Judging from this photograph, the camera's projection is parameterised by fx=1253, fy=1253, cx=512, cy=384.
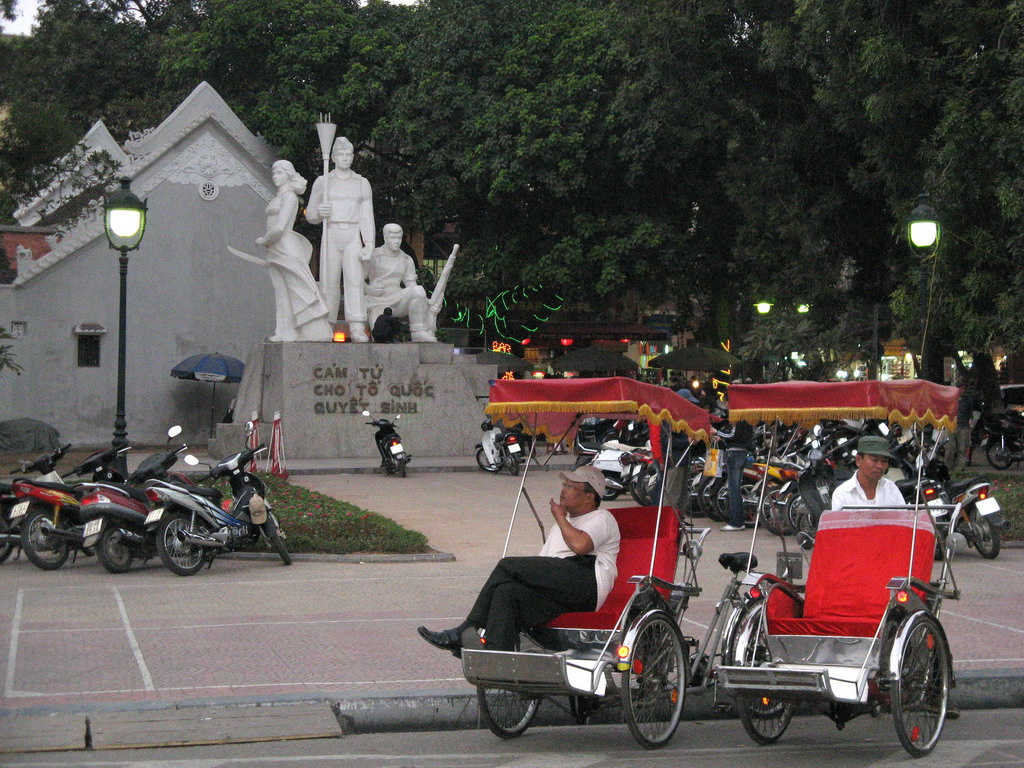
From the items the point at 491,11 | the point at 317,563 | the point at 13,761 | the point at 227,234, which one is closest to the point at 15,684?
the point at 13,761

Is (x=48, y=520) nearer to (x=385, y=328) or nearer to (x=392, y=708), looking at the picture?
(x=392, y=708)

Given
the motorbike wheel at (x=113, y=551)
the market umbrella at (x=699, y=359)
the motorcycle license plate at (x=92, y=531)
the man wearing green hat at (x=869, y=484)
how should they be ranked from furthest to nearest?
the market umbrella at (x=699, y=359) → the motorbike wheel at (x=113, y=551) → the motorcycle license plate at (x=92, y=531) → the man wearing green hat at (x=869, y=484)

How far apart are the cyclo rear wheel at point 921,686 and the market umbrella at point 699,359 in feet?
105

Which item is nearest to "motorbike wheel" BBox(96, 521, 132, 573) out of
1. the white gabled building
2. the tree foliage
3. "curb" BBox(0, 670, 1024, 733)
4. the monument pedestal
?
"curb" BBox(0, 670, 1024, 733)

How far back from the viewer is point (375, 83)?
34531 millimetres

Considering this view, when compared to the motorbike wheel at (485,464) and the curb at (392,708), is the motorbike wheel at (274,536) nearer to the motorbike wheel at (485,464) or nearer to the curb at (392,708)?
the curb at (392,708)

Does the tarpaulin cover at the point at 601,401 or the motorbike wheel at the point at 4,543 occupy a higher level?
the tarpaulin cover at the point at 601,401

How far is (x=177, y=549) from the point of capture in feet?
38.8

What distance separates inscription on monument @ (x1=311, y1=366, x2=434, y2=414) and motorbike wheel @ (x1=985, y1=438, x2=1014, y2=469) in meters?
11.6

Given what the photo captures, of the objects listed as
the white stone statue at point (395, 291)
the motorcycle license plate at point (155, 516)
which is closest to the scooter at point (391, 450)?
the white stone statue at point (395, 291)

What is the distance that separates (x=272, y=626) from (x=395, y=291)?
18.3 meters

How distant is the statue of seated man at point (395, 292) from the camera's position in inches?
1061

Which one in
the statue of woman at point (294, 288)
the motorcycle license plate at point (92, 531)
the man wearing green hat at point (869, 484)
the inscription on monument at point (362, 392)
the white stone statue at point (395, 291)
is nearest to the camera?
the man wearing green hat at point (869, 484)

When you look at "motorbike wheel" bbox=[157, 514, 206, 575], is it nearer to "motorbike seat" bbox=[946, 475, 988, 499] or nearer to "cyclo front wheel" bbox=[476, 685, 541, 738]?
"cyclo front wheel" bbox=[476, 685, 541, 738]
